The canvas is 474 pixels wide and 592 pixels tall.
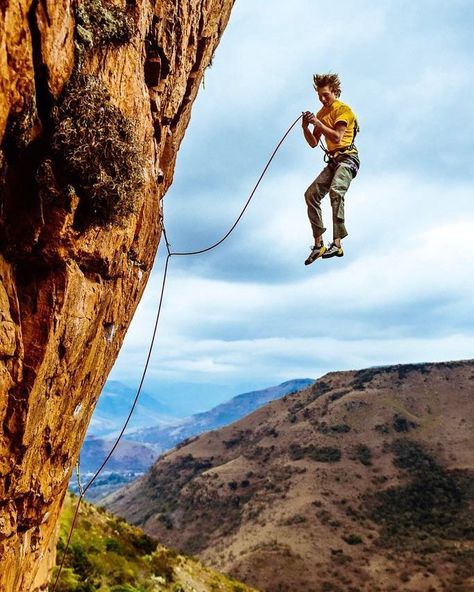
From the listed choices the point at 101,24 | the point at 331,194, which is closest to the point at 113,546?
the point at 331,194

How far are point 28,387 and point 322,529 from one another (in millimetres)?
67171

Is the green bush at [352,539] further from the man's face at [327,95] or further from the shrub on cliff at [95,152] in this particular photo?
the shrub on cliff at [95,152]

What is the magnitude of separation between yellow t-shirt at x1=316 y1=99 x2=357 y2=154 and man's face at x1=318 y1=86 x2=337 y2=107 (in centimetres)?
8

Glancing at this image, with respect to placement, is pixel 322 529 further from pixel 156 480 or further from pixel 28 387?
pixel 28 387

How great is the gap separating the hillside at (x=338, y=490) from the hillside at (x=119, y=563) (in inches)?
1304

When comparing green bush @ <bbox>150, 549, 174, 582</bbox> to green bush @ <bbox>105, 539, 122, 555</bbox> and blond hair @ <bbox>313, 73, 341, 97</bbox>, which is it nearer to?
green bush @ <bbox>105, 539, 122, 555</bbox>

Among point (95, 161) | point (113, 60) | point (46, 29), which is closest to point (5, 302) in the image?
point (95, 161)

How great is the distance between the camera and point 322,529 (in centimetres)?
6450

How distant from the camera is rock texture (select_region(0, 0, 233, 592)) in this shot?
617 centimetres

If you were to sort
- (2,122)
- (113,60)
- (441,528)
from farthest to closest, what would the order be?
(441,528) < (113,60) < (2,122)

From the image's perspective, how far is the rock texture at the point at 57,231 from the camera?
617cm

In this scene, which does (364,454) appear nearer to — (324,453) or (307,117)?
(324,453)

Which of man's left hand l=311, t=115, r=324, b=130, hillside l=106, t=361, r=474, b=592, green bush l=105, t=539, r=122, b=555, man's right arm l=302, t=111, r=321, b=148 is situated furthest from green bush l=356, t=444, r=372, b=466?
man's left hand l=311, t=115, r=324, b=130

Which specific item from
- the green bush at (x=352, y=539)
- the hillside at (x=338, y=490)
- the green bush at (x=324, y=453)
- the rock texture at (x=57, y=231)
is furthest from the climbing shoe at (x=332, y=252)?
the green bush at (x=324, y=453)
